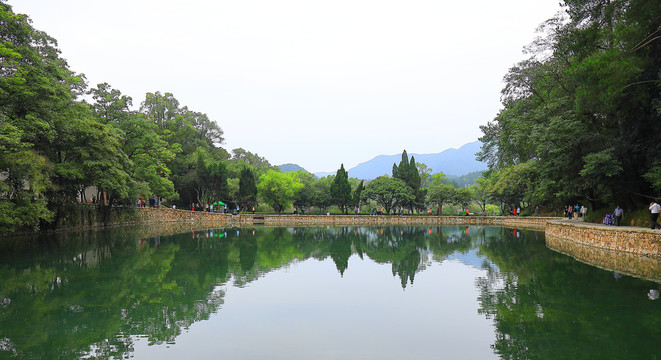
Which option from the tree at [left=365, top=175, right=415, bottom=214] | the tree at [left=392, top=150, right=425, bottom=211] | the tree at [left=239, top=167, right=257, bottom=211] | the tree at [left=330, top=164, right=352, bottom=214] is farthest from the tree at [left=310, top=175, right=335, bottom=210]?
the tree at [left=392, top=150, right=425, bottom=211]

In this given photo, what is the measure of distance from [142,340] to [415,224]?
38483 mm

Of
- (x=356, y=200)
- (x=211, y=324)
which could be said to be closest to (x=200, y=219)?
(x=356, y=200)

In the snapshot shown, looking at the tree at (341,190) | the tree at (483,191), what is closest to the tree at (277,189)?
the tree at (341,190)

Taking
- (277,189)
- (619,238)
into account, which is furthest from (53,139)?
(277,189)

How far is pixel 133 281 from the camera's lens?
1130 centimetres

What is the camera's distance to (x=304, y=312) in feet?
27.9

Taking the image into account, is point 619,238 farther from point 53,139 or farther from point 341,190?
point 341,190

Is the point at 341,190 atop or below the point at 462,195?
atop

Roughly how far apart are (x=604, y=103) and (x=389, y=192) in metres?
33.2

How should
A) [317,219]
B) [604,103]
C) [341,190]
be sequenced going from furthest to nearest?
[341,190] < [317,219] < [604,103]

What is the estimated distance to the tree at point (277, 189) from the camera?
1895 inches

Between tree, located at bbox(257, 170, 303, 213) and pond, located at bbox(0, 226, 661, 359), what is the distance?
108 feet

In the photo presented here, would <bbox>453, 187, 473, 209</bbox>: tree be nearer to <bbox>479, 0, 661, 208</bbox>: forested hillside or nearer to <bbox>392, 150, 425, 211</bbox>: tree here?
<bbox>392, 150, 425, 211</bbox>: tree

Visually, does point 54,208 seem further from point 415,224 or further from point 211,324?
point 415,224
